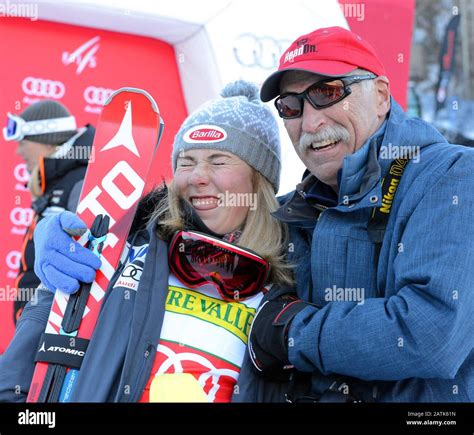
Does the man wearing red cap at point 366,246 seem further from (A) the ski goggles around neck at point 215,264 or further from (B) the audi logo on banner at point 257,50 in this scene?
(B) the audi logo on banner at point 257,50

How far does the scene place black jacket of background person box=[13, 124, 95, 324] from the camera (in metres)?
3.94

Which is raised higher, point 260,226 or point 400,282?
point 260,226

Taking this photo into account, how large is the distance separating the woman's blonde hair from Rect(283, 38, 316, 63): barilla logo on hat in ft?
1.57

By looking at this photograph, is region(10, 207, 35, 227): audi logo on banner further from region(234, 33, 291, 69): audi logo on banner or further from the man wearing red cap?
the man wearing red cap

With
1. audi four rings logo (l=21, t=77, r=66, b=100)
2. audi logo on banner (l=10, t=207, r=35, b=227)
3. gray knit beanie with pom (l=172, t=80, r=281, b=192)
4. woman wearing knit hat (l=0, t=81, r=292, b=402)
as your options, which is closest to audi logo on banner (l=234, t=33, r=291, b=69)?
audi four rings logo (l=21, t=77, r=66, b=100)

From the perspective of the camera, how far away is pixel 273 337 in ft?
6.45

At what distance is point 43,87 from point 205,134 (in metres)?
2.73

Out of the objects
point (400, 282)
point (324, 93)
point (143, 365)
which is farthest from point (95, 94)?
point (400, 282)

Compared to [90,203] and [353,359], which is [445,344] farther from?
[90,203]

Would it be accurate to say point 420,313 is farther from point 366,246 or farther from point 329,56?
point 329,56

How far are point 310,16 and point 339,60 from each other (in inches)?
120

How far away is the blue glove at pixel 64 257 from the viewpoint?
2170mm

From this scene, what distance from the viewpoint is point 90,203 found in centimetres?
242
